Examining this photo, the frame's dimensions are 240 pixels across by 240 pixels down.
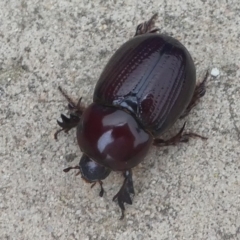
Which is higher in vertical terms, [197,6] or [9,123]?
[197,6]

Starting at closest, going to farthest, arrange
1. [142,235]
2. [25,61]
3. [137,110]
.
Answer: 1. [137,110]
2. [142,235]
3. [25,61]

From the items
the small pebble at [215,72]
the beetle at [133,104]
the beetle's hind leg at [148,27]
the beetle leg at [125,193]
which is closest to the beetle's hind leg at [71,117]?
the beetle at [133,104]

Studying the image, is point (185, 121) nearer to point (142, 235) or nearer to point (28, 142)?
point (142, 235)

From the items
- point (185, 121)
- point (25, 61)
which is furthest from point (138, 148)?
point (25, 61)

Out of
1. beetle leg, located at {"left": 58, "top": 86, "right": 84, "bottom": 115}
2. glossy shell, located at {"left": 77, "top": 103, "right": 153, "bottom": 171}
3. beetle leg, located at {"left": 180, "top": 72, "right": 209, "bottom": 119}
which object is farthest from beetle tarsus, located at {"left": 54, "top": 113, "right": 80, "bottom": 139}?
beetle leg, located at {"left": 180, "top": 72, "right": 209, "bottom": 119}

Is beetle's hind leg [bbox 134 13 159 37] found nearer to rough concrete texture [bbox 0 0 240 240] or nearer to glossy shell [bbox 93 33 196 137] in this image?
rough concrete texture [bbox 0 0 240 240]

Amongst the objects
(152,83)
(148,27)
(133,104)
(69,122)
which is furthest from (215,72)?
(69,122)
